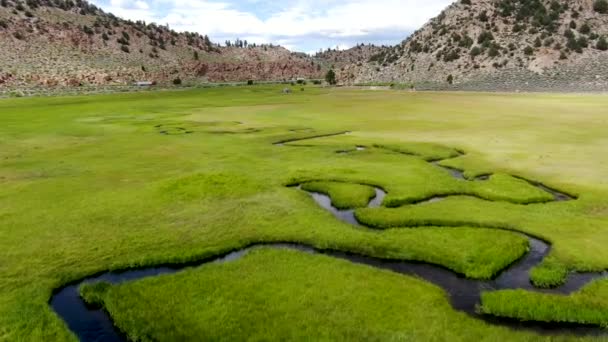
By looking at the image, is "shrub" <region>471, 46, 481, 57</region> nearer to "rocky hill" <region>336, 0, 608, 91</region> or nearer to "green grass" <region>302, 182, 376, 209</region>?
"rocky hill" <region>336, 0, 608, 91</region>

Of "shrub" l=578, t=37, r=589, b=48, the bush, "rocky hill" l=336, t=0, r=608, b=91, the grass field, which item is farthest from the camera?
the bush

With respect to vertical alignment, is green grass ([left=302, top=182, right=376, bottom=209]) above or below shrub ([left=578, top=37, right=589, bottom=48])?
below

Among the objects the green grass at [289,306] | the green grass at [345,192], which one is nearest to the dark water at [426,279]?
the green grass at [289,306]

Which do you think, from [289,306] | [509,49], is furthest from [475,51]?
[289,306]

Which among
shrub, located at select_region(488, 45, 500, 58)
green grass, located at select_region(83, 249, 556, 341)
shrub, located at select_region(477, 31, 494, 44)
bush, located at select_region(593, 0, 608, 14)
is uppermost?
bush, located at select_region(593, 0, 608, 14)

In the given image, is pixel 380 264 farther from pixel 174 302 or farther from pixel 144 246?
pixel 144 246

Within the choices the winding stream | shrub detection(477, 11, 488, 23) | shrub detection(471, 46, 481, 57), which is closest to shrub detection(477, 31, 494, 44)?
shrub detection(471, 46, 481, 57)
